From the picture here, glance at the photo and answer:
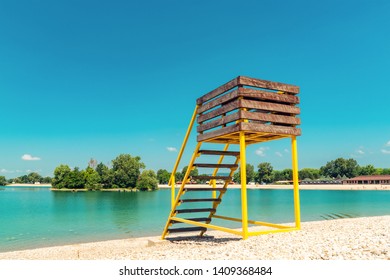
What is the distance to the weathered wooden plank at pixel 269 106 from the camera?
379 inches

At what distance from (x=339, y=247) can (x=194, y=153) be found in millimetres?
5929

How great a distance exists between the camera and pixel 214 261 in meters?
6.82

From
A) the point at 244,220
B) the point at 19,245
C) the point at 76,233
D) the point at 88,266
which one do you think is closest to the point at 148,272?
the point at 88,266

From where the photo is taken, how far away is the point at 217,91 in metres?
10.8

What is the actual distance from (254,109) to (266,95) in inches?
25.6

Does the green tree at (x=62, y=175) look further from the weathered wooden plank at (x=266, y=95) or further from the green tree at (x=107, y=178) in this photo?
the weathered wooden plank at (x=266, y=95)

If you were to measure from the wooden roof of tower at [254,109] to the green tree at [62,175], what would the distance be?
419 ft

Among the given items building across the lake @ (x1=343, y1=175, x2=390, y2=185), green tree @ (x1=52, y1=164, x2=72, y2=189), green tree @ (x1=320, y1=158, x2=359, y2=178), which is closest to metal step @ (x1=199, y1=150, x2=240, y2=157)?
green tree @ (x1=52, y1=164, x2=72, y2=189)

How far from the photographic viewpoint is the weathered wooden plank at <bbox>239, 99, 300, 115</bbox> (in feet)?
31.6

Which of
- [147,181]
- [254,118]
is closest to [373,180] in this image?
[147,181]

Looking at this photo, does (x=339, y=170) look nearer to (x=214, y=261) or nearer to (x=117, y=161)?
(x=117, y=161)

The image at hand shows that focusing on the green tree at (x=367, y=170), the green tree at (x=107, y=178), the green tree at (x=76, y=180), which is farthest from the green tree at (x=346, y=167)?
the green tree at (x=76, y=180)

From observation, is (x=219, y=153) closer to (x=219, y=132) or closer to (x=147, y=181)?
(x=219, y=132)

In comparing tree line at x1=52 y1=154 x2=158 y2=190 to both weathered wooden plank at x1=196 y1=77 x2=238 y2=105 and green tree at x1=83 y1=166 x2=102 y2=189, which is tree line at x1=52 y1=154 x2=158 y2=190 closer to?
green tree at x1=83 y1=166 x2=102 y2=189
